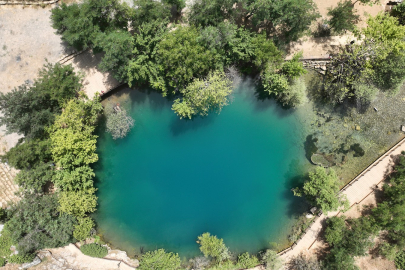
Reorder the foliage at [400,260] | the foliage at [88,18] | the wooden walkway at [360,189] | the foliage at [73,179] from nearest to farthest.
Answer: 1. the foliage at [88,18]
2. the foliage at [73,179]
3. the foliage at [400,260]
4. the wooden walkway at [360,189]

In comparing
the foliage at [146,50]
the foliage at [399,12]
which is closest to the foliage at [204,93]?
the foliage at [146,50]

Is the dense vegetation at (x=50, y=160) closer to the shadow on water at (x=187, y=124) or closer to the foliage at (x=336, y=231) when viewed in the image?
the shadow on water at (x=187, y=124)

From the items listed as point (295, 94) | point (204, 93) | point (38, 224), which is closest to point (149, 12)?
point (204, 93)

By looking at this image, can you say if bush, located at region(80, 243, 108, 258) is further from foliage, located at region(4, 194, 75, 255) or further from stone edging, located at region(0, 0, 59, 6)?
Answer: stone edging, located at region(0, 0, 59, 6)

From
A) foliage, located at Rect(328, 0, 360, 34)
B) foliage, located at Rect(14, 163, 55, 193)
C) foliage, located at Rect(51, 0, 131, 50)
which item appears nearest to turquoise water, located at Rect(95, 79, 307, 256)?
foliage, located at Rect(14, 163, 55, 193)

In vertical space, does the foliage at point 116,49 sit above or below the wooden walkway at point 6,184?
above

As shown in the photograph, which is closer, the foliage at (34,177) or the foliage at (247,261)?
the foliage at (34,177)

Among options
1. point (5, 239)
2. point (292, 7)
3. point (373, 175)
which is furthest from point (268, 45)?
point (5, 239)

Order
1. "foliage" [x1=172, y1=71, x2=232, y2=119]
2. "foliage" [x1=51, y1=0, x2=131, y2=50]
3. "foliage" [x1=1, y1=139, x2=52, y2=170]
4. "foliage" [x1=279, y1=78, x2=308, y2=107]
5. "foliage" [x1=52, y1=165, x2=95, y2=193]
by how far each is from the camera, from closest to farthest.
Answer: "foliage" [x1=51, y1=0, x2=131, y2=50] < "foliage" [x1=1, y1=139, x2=52, y2=170] < "foliage" [x1=172, y1=71, x2=232, y2=119] < "foliage" [x1=52, y1=165, x2=95, y2=193] < "foliage" [x1=279, y1=78, x2=308, y2=107]

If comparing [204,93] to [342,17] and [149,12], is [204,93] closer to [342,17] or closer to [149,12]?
[149,12]
